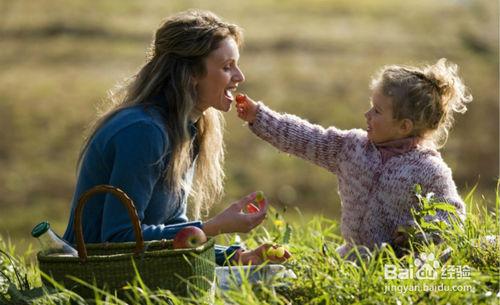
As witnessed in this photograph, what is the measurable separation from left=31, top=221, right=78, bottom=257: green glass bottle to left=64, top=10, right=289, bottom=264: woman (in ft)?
0.77

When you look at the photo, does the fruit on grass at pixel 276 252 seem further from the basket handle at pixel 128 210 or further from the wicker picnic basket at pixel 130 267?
the basket handle at pixel 128 210

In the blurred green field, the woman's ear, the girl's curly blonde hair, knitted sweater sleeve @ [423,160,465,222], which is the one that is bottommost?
the blurred green field

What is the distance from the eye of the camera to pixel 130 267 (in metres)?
4.22

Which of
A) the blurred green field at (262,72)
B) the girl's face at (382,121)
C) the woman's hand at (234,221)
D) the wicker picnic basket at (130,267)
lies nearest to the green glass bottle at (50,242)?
the wicker picnic basket at (130,267)

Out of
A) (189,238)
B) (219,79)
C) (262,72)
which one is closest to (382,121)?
(219,79)

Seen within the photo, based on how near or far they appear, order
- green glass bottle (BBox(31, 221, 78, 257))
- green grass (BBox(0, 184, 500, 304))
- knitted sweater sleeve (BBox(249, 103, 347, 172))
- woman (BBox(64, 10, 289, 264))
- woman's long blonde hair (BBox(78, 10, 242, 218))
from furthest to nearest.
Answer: knitted sweater sleeve (BBox(249, 103, 347, 172))
woman's long blonde hair (BBox(78, 10, 242, 218))
woman (BBox(64, 10, 289, 264))
green glass bottle (BBox(31, 221, 78, 257))
green grass (BBox(0, 184, 500, 304))

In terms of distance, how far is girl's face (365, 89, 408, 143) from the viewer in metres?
5.15

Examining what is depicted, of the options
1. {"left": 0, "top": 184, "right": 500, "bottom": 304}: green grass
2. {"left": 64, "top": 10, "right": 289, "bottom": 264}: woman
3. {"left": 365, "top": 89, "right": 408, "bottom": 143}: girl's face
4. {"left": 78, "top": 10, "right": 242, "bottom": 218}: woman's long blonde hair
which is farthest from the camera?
{"left": 365, "top": 89, "right": 408, "bottom": 143}: girl's face

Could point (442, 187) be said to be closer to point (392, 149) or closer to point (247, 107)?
point (392, 149)

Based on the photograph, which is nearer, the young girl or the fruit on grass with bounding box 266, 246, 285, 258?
the fruit on grass with bounding box 266, 246, 285, 258

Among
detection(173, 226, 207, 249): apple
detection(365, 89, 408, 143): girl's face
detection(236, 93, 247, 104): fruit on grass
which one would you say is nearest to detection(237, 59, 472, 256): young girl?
detection(365, 89, 408, 143): girl's face

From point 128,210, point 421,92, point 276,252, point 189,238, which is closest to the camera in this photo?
point 128,210

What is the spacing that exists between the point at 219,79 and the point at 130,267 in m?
1.19

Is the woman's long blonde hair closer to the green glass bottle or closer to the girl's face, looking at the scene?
the green glass bottle
